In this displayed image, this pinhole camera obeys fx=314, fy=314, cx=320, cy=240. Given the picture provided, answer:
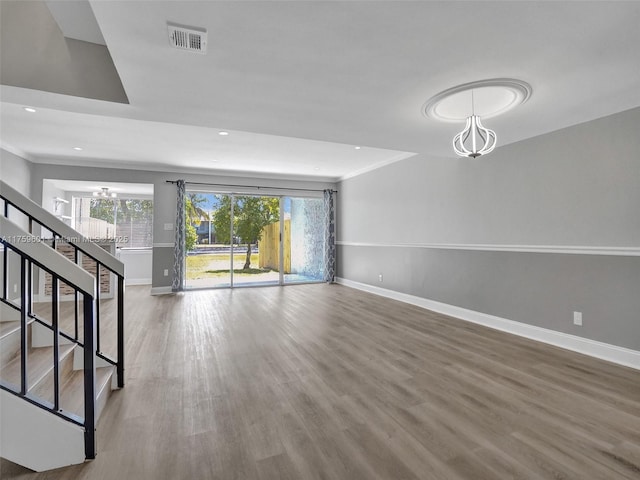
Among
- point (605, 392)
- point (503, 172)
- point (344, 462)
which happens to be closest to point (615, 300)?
point (605, 392)

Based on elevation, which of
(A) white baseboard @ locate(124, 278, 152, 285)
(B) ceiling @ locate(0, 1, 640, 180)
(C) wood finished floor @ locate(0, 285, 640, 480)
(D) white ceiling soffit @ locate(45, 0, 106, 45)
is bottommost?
(C) wood finished floor @ locate(0, 285, 640, 480)

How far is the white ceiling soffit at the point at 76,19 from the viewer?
6.99 feet

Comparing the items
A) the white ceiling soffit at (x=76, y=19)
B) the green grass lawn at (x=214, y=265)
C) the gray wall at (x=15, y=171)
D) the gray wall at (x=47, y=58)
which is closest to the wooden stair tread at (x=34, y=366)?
the gray wall at (x=47, y=58)

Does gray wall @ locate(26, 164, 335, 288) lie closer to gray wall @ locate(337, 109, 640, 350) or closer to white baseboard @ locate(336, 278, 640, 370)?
gray wall @ locate(337, 109, 640, 350)

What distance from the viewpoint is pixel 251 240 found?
7.27 m

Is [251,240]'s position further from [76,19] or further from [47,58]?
[76,19]

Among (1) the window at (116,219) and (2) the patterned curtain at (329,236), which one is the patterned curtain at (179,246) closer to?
(1) the window at (116,219)

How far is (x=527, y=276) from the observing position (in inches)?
144

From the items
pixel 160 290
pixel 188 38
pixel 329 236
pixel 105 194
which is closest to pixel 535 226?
pixel 188 38

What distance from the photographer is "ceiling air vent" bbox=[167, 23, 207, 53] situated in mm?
1780

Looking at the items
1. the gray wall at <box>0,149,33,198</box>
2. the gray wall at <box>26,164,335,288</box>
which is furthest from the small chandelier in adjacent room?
the gray wall at <box>0,149,33,198</box>

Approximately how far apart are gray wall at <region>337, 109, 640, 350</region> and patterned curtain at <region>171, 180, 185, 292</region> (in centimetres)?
437

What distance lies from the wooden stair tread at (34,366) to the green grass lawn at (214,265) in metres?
4.69

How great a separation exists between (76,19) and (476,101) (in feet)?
10.4
